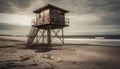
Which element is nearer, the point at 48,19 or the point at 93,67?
the point at 93,67

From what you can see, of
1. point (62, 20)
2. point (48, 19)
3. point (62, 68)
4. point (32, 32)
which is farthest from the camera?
point (32, 32)

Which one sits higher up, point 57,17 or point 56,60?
point 57,17

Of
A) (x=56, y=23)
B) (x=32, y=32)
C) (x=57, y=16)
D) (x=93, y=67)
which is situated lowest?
(x=93, y=67)

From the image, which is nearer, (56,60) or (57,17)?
(56,60)

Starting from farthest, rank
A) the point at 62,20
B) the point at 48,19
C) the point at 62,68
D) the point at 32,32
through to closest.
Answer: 1. the point at 32,32
2. the point at 62,20
3. the point at 48,19
4. the point at 62,68

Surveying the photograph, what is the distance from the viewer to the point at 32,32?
2419 centimetres

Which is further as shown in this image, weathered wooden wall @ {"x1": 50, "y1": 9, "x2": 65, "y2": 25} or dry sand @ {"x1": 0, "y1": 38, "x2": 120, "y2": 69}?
weathered wooden wall @ {"x1": 50, "y1": 9, "x2": 65, "y2": 25}

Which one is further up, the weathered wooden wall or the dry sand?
the weathered wooden wall

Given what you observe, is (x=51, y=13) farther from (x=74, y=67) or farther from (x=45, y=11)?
(x=74, y=67)

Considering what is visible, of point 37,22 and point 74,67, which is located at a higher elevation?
point 37,22

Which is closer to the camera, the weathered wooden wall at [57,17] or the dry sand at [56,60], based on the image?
the dry sand at [56,60]

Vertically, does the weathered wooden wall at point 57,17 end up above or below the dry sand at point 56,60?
above

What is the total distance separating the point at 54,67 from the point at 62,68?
0.60 metres

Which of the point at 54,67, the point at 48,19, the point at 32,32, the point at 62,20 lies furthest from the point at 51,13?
the point at 54,67
